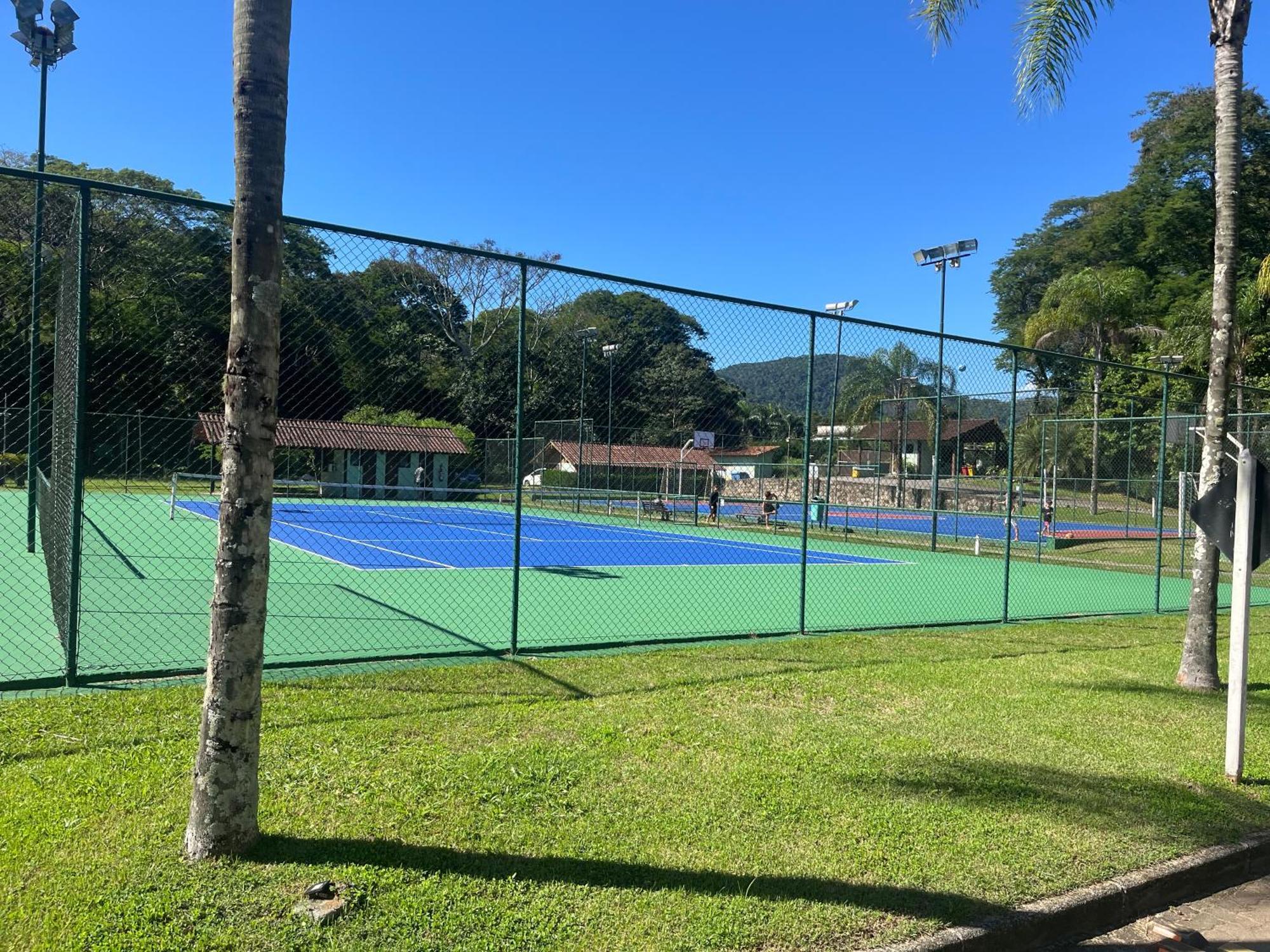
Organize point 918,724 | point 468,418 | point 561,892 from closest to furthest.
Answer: point 561,892
point 918,724
point 468,418

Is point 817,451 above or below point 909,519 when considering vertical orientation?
above

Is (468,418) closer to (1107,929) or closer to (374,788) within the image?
(374,788)

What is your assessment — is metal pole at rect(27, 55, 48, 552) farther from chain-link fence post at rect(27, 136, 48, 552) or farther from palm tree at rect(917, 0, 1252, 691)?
palm tree at rect(917, 0, 1252, 691)

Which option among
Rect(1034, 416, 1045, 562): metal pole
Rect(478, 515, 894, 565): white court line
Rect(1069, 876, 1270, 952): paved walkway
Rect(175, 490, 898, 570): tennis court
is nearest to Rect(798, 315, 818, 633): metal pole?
Rect(1069, 876, 1270, 952): paved walkway

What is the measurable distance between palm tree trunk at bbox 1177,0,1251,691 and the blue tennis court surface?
895 cm

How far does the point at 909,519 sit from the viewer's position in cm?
2811

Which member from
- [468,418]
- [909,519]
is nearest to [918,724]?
[468,418]

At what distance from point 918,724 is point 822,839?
205cm

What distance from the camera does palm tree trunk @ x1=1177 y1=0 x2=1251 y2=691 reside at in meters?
7.09

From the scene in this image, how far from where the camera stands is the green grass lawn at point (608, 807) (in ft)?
10.3

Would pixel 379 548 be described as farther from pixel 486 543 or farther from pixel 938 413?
pixel 938 413

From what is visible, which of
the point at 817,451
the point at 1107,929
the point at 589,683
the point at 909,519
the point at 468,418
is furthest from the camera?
the point at 817,451

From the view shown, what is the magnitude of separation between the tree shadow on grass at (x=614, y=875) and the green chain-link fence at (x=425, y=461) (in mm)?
2752

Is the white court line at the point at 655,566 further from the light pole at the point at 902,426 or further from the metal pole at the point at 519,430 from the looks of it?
the metal pole at the point at 519,430
